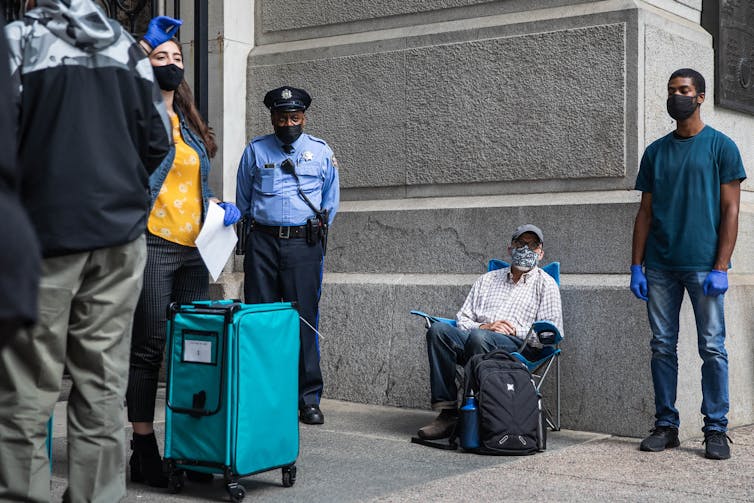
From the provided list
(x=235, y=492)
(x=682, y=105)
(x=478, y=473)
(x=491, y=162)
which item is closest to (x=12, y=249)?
(x=235, y=492)

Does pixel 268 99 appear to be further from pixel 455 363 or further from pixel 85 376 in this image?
pixel 85 376

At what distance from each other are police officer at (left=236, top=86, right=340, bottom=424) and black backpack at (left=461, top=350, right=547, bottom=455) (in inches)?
45.4

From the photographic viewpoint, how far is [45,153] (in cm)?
300

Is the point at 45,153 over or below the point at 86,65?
below

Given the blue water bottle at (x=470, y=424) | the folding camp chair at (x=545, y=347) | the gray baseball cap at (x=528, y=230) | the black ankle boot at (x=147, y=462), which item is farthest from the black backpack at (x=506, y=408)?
the black ankle boot at (x=147, y=462)

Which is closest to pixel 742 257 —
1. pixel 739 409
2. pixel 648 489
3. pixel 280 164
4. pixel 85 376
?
pixel 739 409

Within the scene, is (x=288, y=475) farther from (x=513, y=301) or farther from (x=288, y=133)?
(x=288, y=133)

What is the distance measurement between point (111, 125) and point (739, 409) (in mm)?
4393

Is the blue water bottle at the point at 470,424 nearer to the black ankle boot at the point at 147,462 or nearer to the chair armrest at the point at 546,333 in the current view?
the chair armrest at the point at 546,333

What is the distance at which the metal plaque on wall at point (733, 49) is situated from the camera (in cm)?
670

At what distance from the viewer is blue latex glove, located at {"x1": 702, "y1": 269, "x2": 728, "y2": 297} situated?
5168 millimetres

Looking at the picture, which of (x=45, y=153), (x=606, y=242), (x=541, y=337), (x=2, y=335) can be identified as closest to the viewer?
(x=2, y=335)

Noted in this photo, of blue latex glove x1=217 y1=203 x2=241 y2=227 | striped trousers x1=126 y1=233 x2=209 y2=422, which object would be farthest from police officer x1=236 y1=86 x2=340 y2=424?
striped trousers x1=126 y1=233 x2=209 y2=422

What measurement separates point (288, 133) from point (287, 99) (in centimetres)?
20
